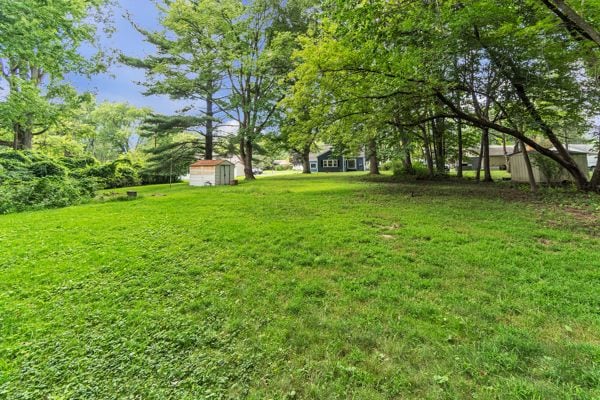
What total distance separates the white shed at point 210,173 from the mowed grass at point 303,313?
39.0 ft

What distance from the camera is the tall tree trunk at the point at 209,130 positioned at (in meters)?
20.5

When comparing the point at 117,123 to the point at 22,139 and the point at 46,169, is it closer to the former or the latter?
the point at 22,139

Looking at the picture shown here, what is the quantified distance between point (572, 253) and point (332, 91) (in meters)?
7.98

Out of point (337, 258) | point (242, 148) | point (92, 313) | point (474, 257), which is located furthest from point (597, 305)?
point (242, 148)

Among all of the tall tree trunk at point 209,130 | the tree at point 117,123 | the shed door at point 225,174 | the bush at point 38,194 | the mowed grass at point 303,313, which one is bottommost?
the mowed grass at point 303,313

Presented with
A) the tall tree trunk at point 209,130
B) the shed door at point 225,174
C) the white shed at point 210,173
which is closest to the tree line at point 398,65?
the tall tree trunk at point 209,130

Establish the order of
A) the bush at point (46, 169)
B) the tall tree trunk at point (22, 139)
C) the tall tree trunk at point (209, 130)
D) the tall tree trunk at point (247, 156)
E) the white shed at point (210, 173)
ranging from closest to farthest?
the bush at point (46, 169) → the tall tree trunk at point (22, 139) → the white shed at point (210, 173) → the tall tree trunk at point (209, 130) → the tall tree trunk at point (247, 156)

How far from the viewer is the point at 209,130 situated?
21188 mm

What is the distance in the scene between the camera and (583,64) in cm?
875

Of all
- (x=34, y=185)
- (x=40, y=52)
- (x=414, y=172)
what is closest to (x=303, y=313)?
(x=34, y=185)

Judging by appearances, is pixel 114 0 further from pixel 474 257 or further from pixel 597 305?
pixel 597 305

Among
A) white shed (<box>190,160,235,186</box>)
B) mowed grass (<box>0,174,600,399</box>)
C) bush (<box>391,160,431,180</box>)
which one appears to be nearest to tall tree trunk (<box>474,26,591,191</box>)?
mowed grass (<box>0,174,600,399</box>)

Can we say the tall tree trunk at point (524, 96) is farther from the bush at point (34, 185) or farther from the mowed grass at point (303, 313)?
the bush at point (34, 185)

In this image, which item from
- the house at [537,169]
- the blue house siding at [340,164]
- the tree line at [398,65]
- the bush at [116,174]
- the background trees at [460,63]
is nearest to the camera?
the background trees at [460,63]
